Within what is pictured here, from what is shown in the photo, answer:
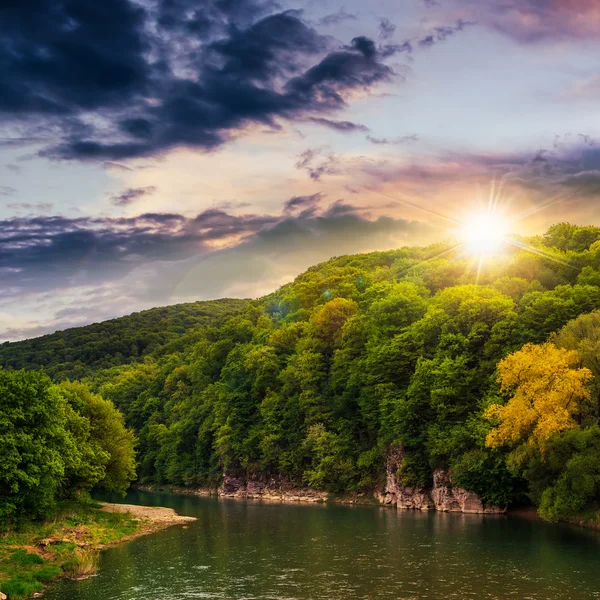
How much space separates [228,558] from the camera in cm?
5197

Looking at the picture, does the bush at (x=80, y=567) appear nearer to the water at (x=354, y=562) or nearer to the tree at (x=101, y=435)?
the water at (x=354, y=562)

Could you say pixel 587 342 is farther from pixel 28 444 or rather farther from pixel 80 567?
pixel 28 444

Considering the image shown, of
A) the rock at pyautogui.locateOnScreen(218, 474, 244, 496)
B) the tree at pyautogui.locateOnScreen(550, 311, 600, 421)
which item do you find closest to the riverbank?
the tree at pyautogui.locateOnScreen(550, 311, 600, 421)

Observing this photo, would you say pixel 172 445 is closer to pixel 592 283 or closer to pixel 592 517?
pixel 592 283

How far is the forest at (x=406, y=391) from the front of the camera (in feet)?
211

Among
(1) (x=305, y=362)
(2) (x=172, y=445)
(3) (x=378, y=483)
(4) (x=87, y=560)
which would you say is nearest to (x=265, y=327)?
(2) (x=172, y=445)

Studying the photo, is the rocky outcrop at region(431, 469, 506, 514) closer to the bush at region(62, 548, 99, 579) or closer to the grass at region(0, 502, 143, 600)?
the grass at region(0, 502, 143, 600)

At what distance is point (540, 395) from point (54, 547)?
44331 millimetres

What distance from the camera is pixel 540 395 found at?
65438 millimetres

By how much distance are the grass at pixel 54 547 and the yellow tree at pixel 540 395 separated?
38338 mm

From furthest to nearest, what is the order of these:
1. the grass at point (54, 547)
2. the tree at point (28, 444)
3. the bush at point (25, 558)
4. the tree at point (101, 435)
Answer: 1. the tree at point (101, 435)
2. the tree at point (28, 444)
3. the bush at point (25, 558)
4. the grass at point (54, 547)

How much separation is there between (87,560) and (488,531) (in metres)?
34.8

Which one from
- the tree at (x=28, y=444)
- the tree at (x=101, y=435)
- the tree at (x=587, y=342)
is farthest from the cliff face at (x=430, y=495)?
the tree at (x=28, y=444)

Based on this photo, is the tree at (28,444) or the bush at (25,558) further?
the tree at (28,444)
